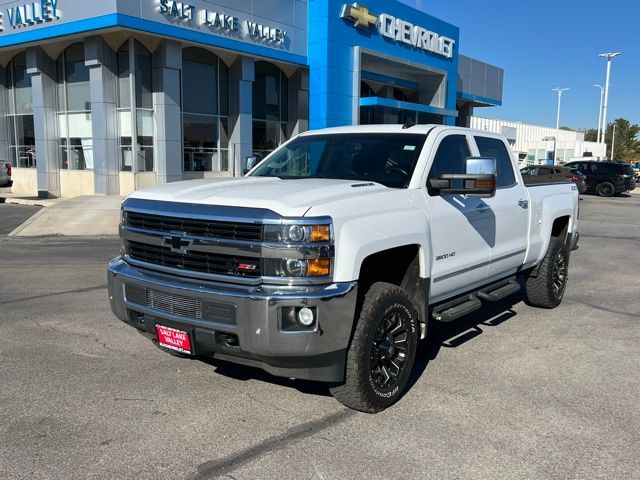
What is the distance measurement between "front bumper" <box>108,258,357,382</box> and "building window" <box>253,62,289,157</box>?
20.5 metres

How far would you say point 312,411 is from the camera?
4.14 meters

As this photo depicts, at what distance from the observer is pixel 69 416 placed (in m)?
4.00

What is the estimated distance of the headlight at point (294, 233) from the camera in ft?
11.8

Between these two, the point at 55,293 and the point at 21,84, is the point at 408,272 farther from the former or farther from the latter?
the point at 21,84

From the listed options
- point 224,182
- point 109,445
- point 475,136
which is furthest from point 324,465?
point 475,136

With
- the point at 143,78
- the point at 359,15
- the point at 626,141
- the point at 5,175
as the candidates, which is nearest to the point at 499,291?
the point at 143,78

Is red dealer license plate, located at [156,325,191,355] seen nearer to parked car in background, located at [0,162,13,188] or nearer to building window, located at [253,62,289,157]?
building window, located at [253,62,289,157]

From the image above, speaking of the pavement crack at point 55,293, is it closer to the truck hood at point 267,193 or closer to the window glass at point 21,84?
the truck hood at point 267,193

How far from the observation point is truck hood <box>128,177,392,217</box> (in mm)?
3711

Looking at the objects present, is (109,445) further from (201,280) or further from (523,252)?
(523,252)

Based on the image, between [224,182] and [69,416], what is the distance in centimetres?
205

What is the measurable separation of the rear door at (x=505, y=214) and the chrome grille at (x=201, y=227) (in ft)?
8.57

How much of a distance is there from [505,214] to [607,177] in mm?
29087

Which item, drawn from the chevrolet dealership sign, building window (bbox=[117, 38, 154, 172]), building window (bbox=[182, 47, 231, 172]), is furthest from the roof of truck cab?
the chevrolet dealership sign
